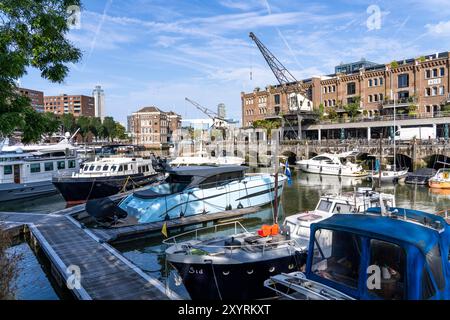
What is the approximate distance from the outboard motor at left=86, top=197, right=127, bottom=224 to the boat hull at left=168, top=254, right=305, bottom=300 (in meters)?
10.0

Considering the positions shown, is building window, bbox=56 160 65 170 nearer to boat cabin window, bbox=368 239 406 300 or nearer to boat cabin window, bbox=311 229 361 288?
boat cabin window, bbox=311 229 361 288

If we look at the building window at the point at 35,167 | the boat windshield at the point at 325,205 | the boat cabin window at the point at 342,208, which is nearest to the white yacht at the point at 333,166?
the boat windshield at the point at 325,205

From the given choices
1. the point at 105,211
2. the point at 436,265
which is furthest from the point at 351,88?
the point at 436,265

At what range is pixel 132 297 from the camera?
11320 millimetres

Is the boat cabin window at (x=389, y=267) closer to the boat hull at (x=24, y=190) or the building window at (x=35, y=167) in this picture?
the boat hull at (x=24, y=190)

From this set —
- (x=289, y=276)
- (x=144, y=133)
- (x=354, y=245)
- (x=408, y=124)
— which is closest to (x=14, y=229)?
(x=289, y=276)

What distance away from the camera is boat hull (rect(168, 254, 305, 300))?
11469mm

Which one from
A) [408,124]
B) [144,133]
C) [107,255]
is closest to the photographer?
[107,255]

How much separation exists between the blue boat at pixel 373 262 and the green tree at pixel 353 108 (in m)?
65.0

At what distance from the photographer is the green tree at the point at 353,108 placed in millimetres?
69875

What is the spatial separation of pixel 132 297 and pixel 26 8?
328 inches

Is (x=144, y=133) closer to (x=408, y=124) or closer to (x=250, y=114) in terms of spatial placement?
(x=250, y=114)

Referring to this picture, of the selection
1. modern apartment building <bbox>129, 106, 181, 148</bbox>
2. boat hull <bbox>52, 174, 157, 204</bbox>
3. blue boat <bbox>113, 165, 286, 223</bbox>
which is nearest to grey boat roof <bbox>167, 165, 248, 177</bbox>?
blue boat <bbox>113, 165, 286, 223</bbox>

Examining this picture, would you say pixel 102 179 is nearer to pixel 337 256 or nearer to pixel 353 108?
pixel 337 256
